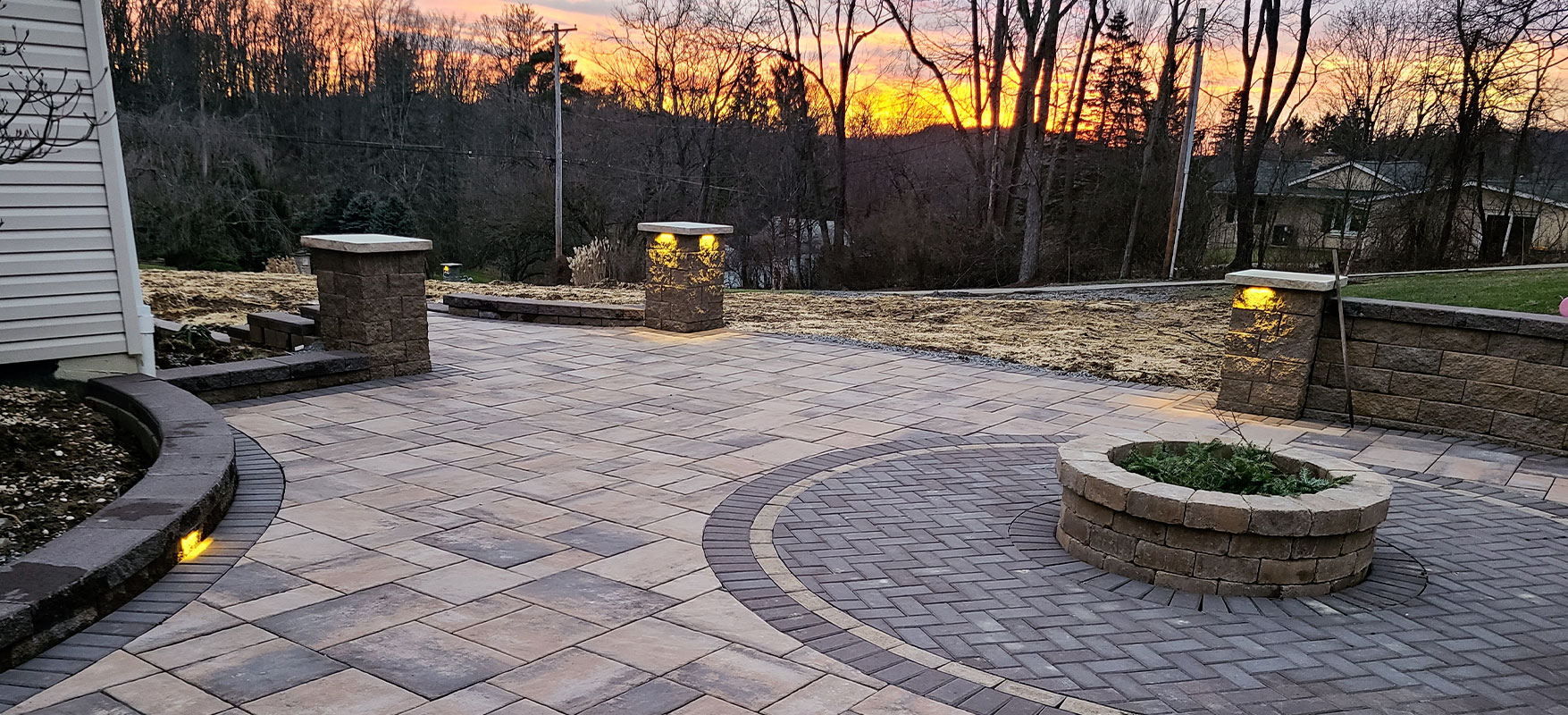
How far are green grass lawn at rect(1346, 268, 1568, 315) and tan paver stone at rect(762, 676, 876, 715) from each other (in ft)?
33.3

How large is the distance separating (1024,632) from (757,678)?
3.27 feet

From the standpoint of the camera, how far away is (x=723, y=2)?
2727 centimetres

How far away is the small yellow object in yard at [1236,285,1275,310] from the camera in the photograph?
645cm

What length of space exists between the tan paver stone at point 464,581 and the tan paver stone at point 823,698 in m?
1.29

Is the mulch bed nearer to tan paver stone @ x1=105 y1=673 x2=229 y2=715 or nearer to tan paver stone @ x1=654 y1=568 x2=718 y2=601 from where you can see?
tan paver stone @ x1=105 y1=673 x2=229 y2=715

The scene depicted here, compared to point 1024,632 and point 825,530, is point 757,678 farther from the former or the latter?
point 825,530

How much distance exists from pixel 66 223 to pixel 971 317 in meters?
9.22

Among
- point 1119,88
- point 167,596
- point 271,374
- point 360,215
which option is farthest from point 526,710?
point 360,215

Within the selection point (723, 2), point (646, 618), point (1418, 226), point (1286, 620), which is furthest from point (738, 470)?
point (723, 2)

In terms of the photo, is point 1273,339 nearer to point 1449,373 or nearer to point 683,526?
point 1449,373

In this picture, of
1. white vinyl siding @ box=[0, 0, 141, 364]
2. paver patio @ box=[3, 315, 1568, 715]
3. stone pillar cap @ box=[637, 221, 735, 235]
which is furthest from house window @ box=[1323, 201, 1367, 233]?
white vinyl siding @ box=[0, 0, 141, 364]

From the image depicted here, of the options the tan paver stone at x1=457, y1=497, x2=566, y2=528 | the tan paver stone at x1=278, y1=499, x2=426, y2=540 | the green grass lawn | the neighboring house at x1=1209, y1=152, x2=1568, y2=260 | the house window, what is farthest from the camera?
the house window

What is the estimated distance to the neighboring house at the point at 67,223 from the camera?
5.04m

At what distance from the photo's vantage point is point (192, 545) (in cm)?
363
